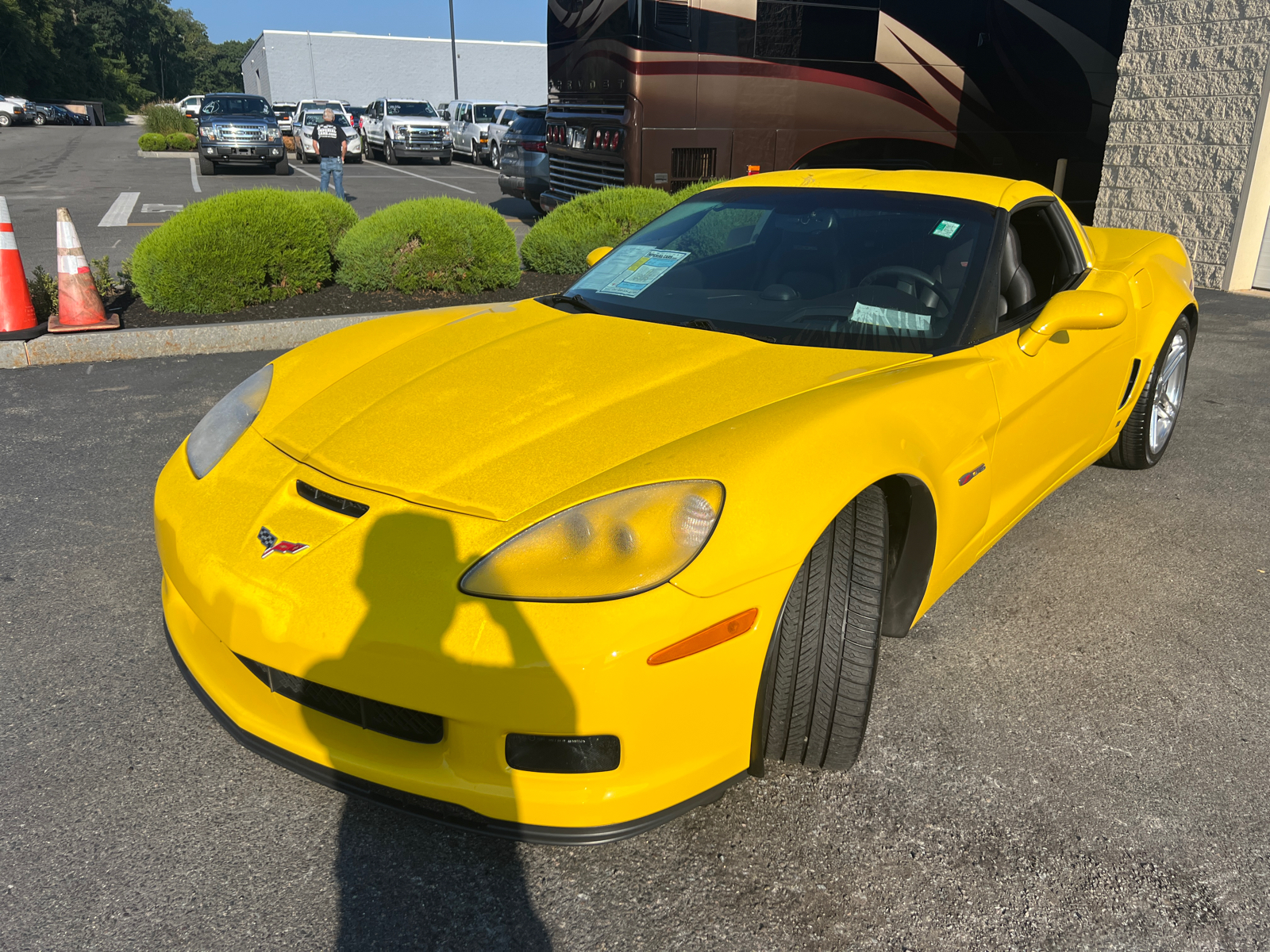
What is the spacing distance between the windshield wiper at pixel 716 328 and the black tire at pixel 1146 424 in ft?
7.13

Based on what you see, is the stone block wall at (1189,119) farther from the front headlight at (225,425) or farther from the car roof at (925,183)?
the front headlight at (225,425)

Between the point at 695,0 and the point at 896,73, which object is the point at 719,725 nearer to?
the point at 695,0

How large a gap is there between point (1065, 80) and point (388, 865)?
1119cm

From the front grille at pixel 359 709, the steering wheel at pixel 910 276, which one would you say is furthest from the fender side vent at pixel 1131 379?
the front grille at pixel 359 709

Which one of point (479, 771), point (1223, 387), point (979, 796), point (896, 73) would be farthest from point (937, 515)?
point (896, 73)

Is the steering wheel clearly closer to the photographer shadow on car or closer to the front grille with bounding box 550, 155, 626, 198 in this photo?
the photographer shadow on car

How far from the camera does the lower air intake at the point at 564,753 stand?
1.76 metres

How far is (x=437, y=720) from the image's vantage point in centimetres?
182

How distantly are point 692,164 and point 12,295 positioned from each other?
19.2 ft

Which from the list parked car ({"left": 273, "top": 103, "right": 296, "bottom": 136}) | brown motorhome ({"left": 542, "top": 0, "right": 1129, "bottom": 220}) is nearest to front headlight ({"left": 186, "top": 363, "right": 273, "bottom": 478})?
brown motorhome ({"left": 542, "top": 0, "right": 1129, "bottom": 220})

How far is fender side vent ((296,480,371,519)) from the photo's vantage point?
6.66 feet

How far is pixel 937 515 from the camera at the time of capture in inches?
93.2

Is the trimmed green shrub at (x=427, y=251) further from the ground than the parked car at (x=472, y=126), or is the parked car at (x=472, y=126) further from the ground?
the parked car at (x=472, y=126)

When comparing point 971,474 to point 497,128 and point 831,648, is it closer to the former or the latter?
point 831,648
